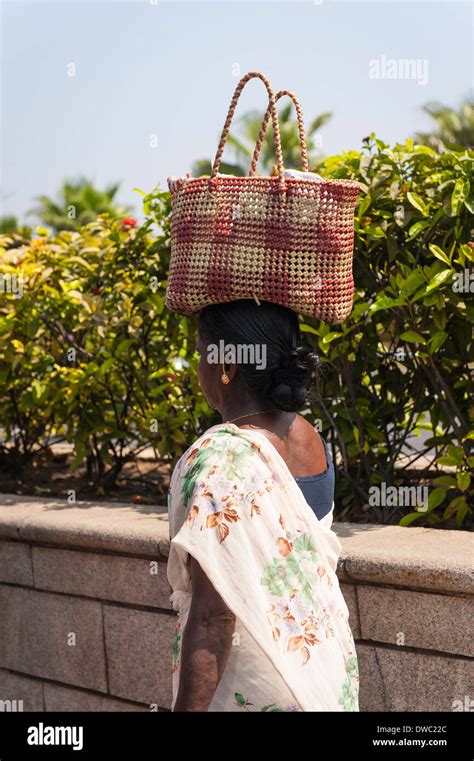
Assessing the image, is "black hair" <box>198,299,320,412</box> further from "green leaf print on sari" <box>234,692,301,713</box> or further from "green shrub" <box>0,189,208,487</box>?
"green shrub" <box>0,189,208,487</box>

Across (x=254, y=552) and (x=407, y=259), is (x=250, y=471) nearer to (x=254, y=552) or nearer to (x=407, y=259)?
(x=254, y=552)

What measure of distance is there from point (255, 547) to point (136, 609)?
2173 millimetres

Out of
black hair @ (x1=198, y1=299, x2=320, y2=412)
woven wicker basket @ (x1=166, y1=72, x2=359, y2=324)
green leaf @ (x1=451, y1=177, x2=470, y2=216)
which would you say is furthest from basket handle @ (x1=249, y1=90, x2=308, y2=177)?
green leaf @ (x1=451, y1=177, x2=470, y2=216)

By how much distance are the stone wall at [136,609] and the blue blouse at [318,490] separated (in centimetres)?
98

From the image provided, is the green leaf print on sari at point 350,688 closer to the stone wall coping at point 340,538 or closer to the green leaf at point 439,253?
the stone wall coping at point 340,538

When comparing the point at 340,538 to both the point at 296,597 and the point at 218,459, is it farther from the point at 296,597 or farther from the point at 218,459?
the point at 218,459

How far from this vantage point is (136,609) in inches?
157

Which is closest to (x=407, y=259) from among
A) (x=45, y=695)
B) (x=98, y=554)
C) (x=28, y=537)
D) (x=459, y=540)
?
(x=459, y=540)

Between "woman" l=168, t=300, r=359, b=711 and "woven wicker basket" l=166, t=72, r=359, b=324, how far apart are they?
0.06 m

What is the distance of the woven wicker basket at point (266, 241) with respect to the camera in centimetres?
223

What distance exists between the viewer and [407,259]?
13.1 feet

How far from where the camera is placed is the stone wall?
3143mm

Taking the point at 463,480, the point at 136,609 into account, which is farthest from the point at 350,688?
the point at 136,609

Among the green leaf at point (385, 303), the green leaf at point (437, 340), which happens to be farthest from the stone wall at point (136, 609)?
the green leaf at point (385, 303)
